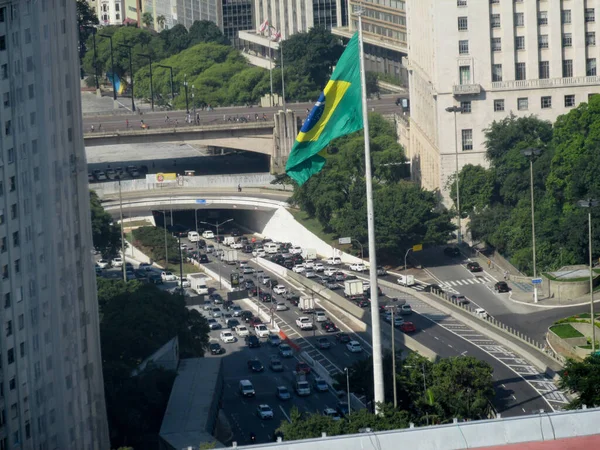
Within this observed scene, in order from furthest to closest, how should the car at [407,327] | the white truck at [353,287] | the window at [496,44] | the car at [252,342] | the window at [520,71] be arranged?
1. the window at [520,71]
2. the window at [496,44]
3. the white truck at [353,287]
4. the car at [252,342]
5. the car at [407,327]

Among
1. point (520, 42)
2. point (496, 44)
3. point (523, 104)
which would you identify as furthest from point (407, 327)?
point (520, 42)

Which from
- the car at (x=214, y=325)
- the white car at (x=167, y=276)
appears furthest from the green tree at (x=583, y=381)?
the white car at (x=167, y=276)

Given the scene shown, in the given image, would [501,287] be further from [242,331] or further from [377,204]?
[242,331]

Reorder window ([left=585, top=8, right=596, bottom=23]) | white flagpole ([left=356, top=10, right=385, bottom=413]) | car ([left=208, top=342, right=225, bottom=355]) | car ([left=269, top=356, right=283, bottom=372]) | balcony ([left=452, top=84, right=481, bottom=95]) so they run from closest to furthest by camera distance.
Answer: white flagpole ([left=356, top=10, right=385, bottom=413]) → car ([left=269, top=356, right=283, bottom=372]) → car ([left=208, top=342, right=225, bottom=355]) → balcony ([left=452, top=84, right=481, bottom=95]) → window ([left=585, top=8, right=596, bottom=23])

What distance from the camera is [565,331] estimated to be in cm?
13750

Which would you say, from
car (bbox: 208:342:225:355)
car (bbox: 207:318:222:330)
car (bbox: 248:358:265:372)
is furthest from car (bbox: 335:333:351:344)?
car (bbox: 207:318:222:330)

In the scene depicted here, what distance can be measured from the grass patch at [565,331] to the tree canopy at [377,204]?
31864mm

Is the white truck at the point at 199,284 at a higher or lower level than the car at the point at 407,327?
higher

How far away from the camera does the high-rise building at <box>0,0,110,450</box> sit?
9825cm

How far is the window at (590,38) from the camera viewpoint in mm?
184625

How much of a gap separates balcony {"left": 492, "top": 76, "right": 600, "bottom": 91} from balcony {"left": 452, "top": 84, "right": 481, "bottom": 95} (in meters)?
2.27

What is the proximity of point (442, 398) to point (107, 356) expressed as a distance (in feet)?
90.5

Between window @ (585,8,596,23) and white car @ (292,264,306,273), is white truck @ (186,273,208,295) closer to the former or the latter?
white car @ (292,264,306,273)

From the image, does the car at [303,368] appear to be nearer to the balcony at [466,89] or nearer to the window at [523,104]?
the balcony at [466,89]
